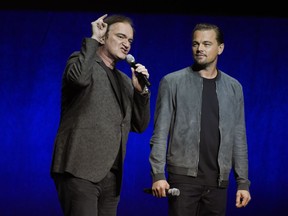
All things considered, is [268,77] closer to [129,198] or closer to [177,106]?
[129,198]

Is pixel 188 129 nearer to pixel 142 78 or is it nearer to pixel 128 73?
pixel 142 78

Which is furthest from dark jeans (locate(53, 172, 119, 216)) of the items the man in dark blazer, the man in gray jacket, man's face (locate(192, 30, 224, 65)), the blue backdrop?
the blue backdrop

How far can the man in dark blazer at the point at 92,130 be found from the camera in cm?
238

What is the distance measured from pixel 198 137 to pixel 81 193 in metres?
0.59

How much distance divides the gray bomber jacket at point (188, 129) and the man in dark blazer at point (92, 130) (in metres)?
0.18

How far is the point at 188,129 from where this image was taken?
2695mm

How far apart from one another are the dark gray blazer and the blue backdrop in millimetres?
1681

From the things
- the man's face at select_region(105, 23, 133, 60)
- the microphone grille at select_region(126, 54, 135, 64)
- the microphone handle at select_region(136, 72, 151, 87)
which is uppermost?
the man's face at select_region(105, 23, 133, 60)

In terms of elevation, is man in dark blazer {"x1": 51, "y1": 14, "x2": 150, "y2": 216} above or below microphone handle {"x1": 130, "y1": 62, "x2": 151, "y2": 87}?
below

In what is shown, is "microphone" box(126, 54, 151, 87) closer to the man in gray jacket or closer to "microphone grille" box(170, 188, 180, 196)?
the man in gray jacket

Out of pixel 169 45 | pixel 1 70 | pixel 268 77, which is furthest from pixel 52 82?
pixel 268 77

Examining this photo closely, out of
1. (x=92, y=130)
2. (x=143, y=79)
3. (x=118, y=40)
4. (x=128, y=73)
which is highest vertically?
(x=128, y=73)

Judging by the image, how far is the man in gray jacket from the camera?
2.66m

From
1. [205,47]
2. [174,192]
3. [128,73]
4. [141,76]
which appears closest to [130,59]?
[141,76]
